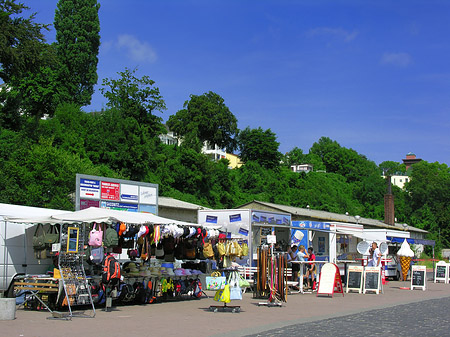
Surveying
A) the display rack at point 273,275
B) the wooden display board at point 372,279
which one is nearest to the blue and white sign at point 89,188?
the display rack at point 273,275

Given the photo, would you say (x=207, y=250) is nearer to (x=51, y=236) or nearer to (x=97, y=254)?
(x=97, y=254)

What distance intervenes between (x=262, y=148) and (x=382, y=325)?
71.3 metres

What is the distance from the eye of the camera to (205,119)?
81.1 metres

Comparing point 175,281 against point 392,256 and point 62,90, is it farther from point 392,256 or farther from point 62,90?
point 62,90

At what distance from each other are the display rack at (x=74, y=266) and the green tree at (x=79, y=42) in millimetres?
59855

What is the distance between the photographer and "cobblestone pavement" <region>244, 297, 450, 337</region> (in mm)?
10734

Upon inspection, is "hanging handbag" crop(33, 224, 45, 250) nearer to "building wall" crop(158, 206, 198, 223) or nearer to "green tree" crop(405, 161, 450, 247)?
"building wall" crop(158, 206, 198, 223)

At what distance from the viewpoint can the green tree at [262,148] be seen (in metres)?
83.1

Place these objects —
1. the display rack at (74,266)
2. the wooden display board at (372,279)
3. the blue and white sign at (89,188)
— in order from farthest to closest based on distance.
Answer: the wooden display board at (372,279) → the blue and white sign at (89,188) → the display rack at (74,266)

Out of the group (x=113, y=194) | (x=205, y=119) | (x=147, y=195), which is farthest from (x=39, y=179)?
(x=205, y=119)

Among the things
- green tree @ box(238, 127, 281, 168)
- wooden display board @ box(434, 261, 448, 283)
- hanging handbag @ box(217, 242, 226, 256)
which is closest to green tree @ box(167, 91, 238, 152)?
green tree @ box(238, 127, 281, 168)

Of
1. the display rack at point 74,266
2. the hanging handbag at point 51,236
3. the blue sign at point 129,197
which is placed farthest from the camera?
the blue sign at point 129,197

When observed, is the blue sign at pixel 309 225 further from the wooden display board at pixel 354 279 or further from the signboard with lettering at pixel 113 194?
the signboard with lettering at pixel 113 194

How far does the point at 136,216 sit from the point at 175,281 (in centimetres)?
250
